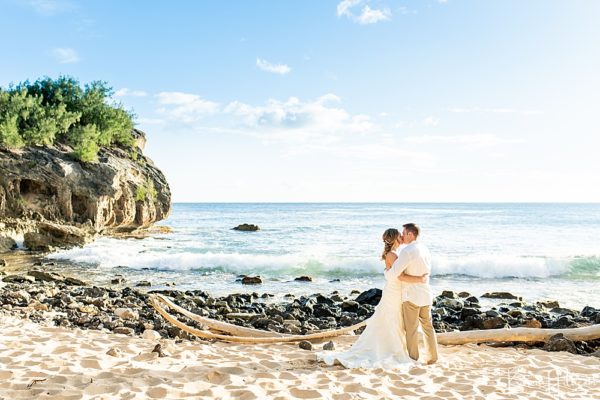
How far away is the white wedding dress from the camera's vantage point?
6.73 m

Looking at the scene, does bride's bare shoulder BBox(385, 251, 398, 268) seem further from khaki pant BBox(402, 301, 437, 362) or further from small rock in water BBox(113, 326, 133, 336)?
small rock in water BBox(113, 326, 133, 336)

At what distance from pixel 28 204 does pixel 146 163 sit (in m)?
9.76

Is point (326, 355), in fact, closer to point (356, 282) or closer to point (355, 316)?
point (355, 316)

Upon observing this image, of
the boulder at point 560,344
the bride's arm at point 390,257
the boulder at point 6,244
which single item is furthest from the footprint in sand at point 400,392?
the boulder at point 6,244

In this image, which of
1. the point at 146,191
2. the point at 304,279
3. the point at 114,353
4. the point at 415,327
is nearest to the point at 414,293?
the point at 415,327

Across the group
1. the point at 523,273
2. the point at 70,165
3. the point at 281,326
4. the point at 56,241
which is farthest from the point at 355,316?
the point at 70,165

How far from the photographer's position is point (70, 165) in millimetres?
25219

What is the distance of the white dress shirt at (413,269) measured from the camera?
672cm

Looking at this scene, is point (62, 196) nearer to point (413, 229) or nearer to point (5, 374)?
point (5, 374)

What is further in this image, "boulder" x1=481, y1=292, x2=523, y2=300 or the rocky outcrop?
the rocky outcrop

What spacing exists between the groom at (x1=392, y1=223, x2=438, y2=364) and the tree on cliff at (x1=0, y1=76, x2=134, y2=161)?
2398cm

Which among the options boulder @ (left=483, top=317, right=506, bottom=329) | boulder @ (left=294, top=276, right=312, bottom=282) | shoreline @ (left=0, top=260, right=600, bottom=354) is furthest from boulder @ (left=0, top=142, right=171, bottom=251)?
boulder @ (left=483, top=317, right=506, bottom=329)

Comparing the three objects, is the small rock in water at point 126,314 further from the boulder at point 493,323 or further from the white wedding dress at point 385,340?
the boulder at point 493,323

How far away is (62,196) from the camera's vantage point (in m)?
24.5
